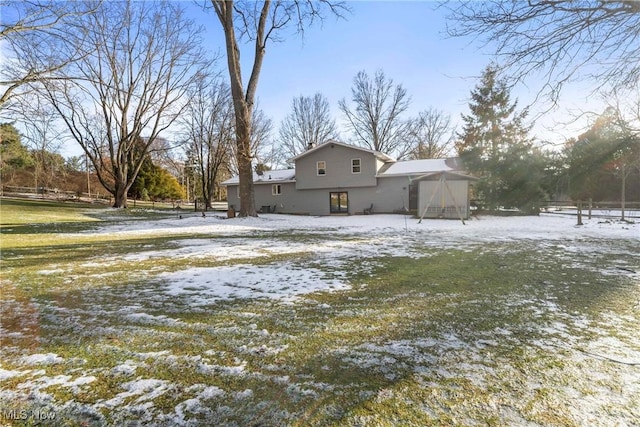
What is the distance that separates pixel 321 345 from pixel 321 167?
21.4m

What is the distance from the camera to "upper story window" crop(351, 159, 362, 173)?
73.6ft

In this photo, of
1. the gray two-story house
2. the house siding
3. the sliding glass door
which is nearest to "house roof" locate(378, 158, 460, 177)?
the gray two-story house

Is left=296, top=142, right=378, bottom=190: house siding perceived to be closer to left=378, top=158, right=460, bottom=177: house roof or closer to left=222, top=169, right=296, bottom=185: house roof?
left=378, top=158, right=460, bottom=177: house roof

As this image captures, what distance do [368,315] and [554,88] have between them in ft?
19.0

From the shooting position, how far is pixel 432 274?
5.23 meters

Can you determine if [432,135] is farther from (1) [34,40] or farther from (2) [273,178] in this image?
(1) [34,40]

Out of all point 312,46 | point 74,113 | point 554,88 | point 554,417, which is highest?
point 312,46

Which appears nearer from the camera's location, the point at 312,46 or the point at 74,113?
the point at 312,46

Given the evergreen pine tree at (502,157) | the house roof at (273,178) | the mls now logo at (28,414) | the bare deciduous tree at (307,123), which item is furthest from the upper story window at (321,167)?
the mls now logo at (28,414)

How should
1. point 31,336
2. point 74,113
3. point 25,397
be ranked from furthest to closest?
1. point 74,113
2. point 31,336
3. point 25,397

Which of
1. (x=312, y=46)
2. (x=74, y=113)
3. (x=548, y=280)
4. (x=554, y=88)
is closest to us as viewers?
(x=548, y=280)

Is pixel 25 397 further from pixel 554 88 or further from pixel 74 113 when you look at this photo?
pixel 74 113

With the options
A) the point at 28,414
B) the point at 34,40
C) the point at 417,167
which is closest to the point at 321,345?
the point at 28,414

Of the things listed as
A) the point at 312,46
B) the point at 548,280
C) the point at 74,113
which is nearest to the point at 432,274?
the point at 548,280
